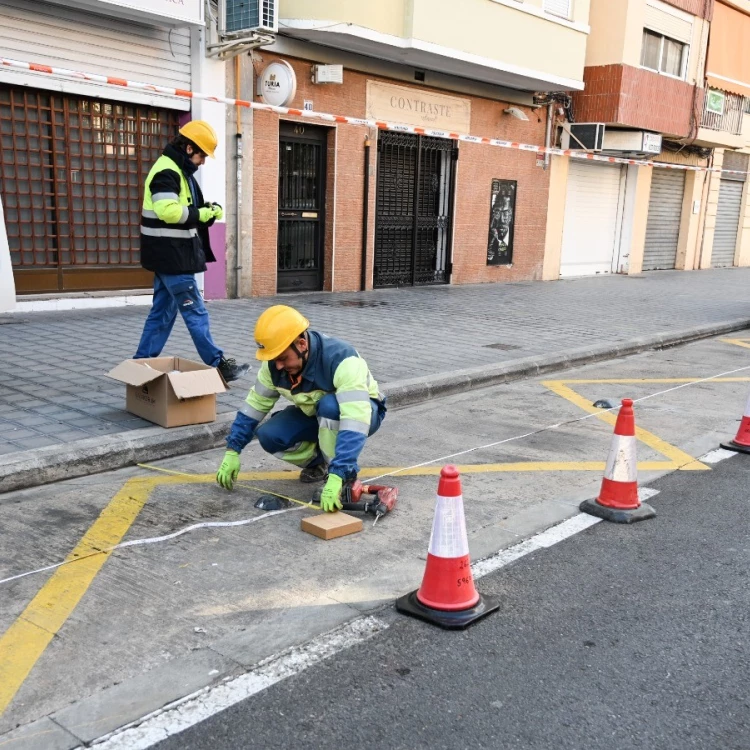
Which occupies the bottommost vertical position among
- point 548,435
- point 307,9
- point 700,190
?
point 548,435

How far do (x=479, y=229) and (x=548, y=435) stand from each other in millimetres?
11338

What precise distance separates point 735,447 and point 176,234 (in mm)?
4543

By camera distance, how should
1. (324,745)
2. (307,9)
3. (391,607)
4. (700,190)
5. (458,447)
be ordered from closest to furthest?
1. (324,745)
2. (391,607)
3. (458,447)
4. (307,9)
5. (700,190)

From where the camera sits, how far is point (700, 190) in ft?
81.9

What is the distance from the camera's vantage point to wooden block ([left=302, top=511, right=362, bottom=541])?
14.7ft

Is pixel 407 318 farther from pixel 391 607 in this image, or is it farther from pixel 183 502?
pixel 391 607

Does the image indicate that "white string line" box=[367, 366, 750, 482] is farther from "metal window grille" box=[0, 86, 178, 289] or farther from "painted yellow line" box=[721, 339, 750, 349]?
"metal window grille" box=[0, 86, 178, 289]

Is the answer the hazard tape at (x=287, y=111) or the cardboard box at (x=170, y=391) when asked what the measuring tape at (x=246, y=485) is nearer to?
the cardboard box at (x=170, y=391)

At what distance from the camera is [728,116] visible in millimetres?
23750

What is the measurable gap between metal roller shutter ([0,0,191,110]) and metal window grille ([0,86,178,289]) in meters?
0.24

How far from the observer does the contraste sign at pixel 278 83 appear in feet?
41.7

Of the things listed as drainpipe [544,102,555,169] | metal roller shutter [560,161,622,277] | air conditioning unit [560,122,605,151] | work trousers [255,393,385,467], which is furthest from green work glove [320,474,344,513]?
metal roller shutter [560,161,622,277]

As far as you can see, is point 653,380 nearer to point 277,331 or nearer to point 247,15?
point 277,331

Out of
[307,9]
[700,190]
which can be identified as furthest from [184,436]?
[700,190]
